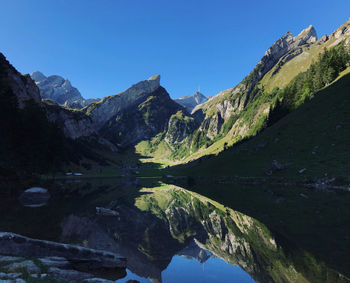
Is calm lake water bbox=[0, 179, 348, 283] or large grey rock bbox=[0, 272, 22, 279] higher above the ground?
large grey rock bbox=[0, 272, 22, 279]

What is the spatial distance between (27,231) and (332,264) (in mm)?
23579

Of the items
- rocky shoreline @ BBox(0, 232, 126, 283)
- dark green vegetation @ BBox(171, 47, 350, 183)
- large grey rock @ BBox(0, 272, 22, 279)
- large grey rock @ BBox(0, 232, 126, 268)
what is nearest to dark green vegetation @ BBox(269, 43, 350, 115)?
dark green vegetation @ BBox(171, 47, 350, 183)

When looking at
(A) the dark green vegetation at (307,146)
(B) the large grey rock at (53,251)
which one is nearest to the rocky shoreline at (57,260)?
(B) the large grey rock at (53,251)

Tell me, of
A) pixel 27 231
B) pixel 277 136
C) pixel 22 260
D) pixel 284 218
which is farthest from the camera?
pixel 277 136

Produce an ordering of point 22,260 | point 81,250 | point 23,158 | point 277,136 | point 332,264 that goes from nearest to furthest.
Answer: point 22,260, point 332,264, point 81,250, point 23,158, point 277,136

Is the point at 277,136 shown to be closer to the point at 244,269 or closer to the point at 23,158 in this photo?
the point at 244,269

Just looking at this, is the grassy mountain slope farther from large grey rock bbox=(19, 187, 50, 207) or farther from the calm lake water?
large grey rock bbox=(19, 187, 50, 207)

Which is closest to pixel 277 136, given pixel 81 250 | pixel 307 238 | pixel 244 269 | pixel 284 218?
pixel 284 218

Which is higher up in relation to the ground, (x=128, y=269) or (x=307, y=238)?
(x=307, y=238)

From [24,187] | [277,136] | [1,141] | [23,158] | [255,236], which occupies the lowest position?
[24,187]

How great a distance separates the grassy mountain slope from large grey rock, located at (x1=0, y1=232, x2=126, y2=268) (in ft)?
193

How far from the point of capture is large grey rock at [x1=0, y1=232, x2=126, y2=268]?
11.9 metres

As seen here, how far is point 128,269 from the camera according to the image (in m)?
13.3

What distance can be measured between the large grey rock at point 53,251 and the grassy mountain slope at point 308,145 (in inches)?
2318
